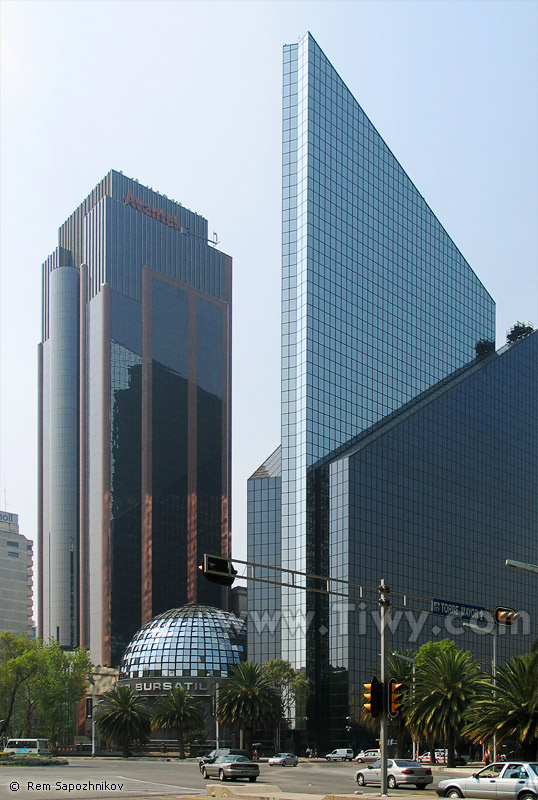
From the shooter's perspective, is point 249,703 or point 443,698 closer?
point 443,698

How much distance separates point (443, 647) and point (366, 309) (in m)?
67.1

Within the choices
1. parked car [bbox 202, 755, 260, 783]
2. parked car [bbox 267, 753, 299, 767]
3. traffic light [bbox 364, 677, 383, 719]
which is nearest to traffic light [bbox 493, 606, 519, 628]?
traffic light [bbox 364, 677, 383, 719]

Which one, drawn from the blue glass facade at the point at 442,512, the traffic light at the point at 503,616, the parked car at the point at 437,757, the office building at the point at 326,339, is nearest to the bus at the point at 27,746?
the office building at the point at 326,339

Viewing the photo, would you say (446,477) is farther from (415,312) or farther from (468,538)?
Result: (415,312)

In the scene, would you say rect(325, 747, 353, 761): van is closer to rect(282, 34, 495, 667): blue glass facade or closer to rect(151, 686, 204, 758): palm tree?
rect(282, 34, 495, 667): blue glass facade

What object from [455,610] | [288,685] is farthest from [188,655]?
[455,610]

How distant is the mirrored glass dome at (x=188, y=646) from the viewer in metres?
150

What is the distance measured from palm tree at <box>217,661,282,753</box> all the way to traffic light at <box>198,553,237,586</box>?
75574 mm

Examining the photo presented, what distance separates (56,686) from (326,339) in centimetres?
6112

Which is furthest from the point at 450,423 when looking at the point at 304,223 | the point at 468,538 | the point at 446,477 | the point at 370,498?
the point at 304,223

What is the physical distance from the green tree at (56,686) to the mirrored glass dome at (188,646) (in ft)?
46.1

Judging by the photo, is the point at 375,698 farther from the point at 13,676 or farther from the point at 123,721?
the point at 13,676

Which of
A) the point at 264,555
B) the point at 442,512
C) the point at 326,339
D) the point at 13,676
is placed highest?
the point at 326,339

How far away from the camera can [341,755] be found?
119 metres
